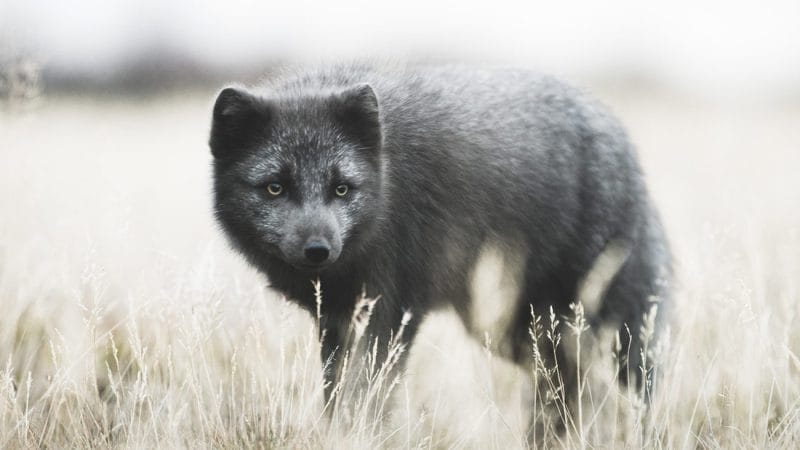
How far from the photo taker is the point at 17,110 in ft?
17.2

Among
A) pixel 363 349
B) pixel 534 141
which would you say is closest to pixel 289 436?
pixel 363 349

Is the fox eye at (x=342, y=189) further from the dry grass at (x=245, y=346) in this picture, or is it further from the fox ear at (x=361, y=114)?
the dry grass at (x=245, y=346)

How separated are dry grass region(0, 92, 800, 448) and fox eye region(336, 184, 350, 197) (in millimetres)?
619

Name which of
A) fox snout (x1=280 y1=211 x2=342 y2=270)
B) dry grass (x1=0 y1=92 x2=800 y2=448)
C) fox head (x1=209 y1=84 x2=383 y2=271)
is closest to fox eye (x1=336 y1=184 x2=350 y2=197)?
fox head (x1=209 y1=84 x2=383 y2=271)

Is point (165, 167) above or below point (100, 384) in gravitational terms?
below

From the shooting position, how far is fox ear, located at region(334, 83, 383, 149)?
3.94 m

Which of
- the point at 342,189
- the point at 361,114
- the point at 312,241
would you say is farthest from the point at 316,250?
the point at 361,114

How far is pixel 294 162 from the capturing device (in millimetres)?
3854

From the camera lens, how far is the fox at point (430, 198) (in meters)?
3.90

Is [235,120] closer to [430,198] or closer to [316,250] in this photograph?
[316,250]

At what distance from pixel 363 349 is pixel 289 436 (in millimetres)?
815

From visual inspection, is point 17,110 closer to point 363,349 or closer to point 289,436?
point 363,349

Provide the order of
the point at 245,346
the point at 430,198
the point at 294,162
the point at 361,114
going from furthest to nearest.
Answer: the point at 430,198 → the point at 361,114 → the point at 294,162 → the point at 245,346

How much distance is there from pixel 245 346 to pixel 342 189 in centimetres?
90
